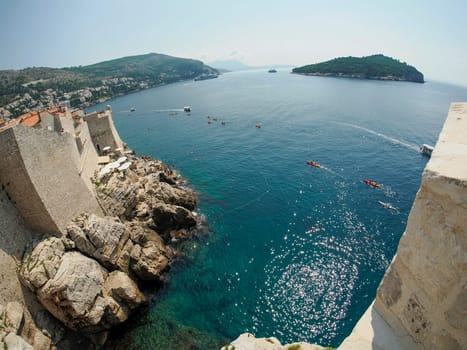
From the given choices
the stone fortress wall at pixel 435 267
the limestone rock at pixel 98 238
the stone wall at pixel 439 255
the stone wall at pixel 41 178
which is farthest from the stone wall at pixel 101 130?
the stone wall at pixel 439 255

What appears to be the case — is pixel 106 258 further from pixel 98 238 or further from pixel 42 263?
pixel 42 263

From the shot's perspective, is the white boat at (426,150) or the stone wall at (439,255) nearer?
the stone wall at (439,255)

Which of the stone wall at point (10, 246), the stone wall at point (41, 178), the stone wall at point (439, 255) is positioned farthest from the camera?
the stone wall at point (41, 178)

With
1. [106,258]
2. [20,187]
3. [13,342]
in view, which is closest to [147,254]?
[106,258]

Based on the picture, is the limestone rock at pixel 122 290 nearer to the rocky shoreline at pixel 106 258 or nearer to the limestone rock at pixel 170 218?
the rocky shoreline at pixel 106 258

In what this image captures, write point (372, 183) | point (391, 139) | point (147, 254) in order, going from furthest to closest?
point (391, 139)
point (372, 183)
point (147, 254)

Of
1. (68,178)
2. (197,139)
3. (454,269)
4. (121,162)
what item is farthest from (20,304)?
(197,139)

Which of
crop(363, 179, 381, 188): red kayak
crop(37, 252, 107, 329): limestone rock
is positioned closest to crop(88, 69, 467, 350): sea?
crop(363, 179, 381, 188): red kayak
